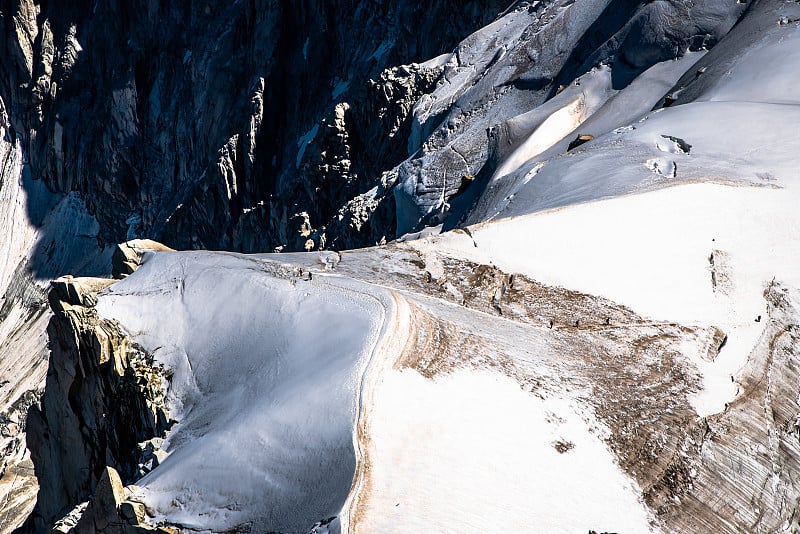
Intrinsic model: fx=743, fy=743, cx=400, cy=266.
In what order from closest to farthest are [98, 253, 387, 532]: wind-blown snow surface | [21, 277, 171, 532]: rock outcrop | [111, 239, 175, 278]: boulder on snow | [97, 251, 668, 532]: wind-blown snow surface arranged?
[97, 251, 668, 532]: wind-blown snow surface
[98, 253, 387, 532]: wind-blown snow surface
[21, 277, 171, 532]: rock outcrop
[111, 239, 175, 278]: boulder on snow

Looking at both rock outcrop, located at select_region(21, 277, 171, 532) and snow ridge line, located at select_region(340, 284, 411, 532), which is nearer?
snow ridge line, located at select_region(340, 284, 411, 532)

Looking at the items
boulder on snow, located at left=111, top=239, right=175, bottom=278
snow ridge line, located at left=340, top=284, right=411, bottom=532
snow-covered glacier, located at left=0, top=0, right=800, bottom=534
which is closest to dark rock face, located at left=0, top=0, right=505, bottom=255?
snow-covered glacier, located at left=0, top=0, right=800, bottom=534

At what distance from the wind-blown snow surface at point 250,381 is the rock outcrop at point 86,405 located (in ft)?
1.49

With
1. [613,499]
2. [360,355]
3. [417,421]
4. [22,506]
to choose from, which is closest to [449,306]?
[360,355]

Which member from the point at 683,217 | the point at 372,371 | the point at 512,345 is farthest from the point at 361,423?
the point at 683,217

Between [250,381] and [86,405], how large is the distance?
18.4ft

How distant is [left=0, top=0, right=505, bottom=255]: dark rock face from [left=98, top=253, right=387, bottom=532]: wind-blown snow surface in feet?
68.4

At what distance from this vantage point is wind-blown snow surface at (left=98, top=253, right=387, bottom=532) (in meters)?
10.4

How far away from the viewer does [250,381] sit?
42.2 feet

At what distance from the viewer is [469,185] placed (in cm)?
3038

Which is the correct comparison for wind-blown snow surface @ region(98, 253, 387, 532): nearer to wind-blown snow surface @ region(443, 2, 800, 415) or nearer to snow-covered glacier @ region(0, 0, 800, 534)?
snow-covered glacier @ region(0, 0, 800, 534)

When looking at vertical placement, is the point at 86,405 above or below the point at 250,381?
below

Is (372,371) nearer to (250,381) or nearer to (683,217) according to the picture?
(250,381)

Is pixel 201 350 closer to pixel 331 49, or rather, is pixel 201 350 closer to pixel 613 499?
pixel 613 499
